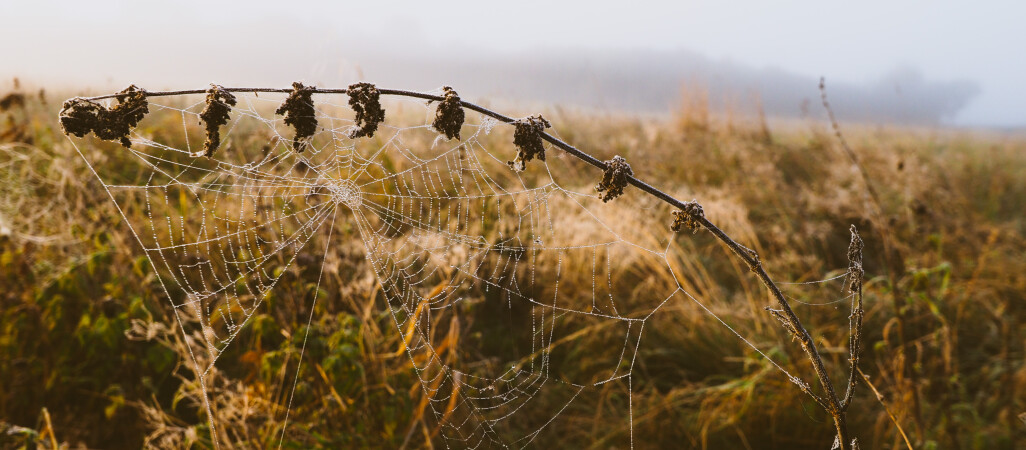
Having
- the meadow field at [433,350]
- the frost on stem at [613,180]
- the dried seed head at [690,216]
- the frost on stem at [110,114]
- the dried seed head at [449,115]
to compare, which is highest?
the dried seed head at [449,115]

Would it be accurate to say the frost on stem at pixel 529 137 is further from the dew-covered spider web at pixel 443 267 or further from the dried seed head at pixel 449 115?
the dew-covered spider web at pixel 443 267

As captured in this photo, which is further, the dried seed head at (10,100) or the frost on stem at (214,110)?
the dried seed head at (10,100)

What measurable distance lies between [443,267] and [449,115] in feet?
6.26

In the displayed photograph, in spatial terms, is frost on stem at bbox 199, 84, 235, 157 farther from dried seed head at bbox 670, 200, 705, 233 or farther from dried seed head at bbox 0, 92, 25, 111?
dried seed head at bbox 0, 92, 25, 111

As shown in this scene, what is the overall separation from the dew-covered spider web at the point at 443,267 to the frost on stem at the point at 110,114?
41.1 inches

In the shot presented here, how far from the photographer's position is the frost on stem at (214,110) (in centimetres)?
97

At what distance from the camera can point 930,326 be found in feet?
9.80

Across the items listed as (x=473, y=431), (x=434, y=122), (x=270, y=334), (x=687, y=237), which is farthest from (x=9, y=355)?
(x=687, y=237)

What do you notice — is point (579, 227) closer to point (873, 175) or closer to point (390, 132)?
point (390, 132)

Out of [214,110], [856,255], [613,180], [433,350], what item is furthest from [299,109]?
[433,350]

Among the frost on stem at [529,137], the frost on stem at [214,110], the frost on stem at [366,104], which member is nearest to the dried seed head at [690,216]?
the frost on stem at [529,137]

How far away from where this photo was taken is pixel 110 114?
3.27 ft

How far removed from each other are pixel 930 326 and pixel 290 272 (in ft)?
10.5

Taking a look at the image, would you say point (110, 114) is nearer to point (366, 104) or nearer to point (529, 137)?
point (366, 104)
